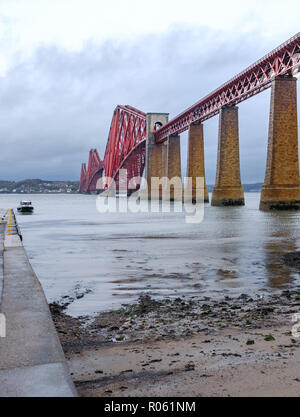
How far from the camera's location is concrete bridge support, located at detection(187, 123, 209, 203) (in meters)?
63.7

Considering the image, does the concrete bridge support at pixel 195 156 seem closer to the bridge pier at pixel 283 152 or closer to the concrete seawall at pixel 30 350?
the bridge pier at pixel 283 152

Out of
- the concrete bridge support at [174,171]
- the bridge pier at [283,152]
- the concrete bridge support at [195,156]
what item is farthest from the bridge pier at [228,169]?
the concrete bridge support at [174,171]

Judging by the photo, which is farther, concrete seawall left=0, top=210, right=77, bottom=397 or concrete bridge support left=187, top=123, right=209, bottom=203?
concrete bridge support left=187, top=123, right=209, bottom=203

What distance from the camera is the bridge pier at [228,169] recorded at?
51.5 m

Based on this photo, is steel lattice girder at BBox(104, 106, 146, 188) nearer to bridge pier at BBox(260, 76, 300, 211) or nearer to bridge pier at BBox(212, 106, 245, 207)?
bridge pier at BBox(212, 106, 245, 207)

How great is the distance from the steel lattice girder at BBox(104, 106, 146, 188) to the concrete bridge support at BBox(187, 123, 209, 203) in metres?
29.9

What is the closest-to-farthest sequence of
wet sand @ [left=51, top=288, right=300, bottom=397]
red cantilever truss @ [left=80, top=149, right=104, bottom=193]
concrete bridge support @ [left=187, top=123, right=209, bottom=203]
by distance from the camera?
wet sand @ [left=51, top=288, right=300, bottom=397]
concrete bridge support @ [left=187, top=123, right=209, bottom=203]
red cantilever truss @ [left=80, top=149, right=104, bottom=193]

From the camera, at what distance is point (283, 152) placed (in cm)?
3869

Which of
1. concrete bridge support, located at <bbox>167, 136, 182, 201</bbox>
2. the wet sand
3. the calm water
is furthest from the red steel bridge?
the wet sand

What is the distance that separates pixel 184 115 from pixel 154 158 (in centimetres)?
1915

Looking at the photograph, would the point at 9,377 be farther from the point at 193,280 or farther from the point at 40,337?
the point at 193,280

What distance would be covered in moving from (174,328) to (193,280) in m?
3.66

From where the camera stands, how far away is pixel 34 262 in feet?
40.6

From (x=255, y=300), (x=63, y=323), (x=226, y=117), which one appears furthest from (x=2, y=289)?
(x=226, y=117)
